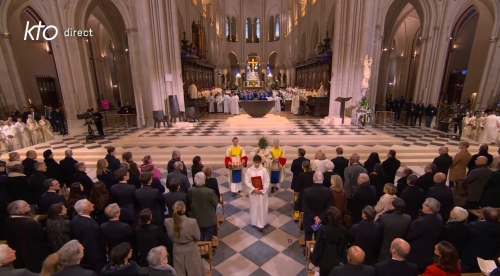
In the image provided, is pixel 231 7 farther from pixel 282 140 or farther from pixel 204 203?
pixel 204 203

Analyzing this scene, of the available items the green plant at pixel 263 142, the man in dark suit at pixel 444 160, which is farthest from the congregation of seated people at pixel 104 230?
the man in dark suit at pixel 444 160

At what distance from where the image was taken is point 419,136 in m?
11.0

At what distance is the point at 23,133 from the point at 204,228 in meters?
10.7

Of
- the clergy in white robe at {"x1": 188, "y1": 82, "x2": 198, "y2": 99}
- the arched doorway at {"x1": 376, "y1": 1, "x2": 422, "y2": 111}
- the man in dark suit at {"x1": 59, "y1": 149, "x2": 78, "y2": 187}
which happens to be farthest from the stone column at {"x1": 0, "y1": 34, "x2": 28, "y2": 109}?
the arched doorway at {"x1": 376, "y1": 1, "x2": 422, "y2": 111}

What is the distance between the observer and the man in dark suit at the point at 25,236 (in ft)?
10.1

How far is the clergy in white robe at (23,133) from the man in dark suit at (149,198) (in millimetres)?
9717

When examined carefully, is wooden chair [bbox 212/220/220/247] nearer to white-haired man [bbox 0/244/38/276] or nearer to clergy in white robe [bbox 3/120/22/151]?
white-haired man [bbox 0/244/38/276]

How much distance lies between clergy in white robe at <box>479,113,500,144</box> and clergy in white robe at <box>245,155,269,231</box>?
34.8 feet

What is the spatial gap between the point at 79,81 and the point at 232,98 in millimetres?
9161

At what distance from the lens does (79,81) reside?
44.9 ft

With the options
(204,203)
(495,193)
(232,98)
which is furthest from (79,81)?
(495,193)

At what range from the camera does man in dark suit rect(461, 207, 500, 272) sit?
3.02 metres

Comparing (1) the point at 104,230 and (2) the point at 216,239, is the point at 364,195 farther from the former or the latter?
(1) the point at 104,230

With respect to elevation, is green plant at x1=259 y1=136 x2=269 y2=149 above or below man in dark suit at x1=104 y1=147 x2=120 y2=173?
above
